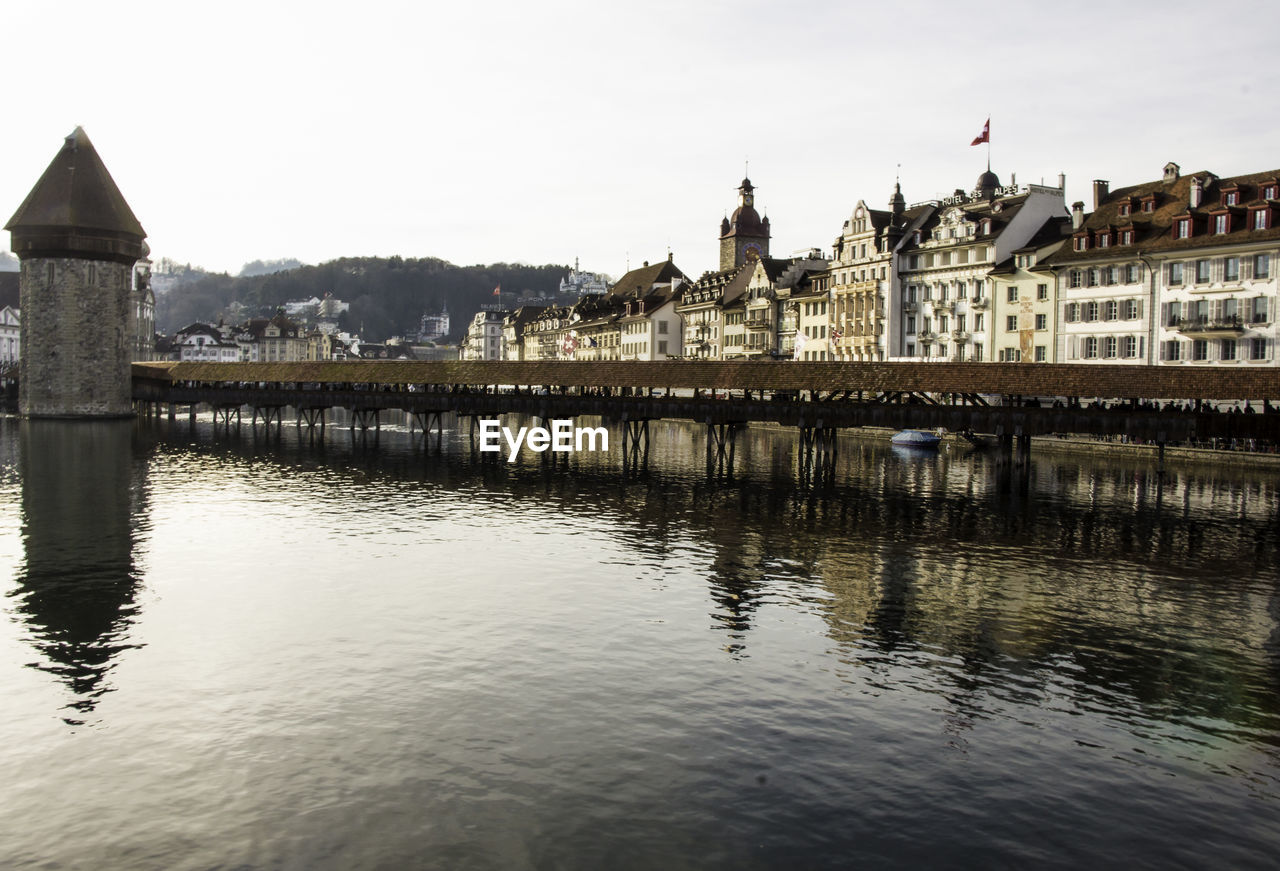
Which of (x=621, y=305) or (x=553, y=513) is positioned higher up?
(x=621, y=305)

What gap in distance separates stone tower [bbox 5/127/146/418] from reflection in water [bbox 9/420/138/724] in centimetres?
3717

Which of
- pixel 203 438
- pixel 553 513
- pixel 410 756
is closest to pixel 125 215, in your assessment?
pixel 203 438

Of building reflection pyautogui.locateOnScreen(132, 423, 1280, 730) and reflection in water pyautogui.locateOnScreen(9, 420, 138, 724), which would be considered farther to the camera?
building reflection pyautogui.locateOnScreen(132, 423, 1280, 730)

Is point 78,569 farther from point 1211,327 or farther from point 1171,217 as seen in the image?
point 1171,217

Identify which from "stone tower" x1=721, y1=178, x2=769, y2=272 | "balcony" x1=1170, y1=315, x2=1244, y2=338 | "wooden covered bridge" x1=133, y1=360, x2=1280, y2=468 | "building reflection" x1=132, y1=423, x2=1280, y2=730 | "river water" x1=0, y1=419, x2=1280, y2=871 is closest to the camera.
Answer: "river water" x1=0, y1=419, x2=1280, y2=871

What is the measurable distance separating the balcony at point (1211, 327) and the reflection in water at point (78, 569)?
172ft

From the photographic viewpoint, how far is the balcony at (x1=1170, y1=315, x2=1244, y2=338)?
5300 cm

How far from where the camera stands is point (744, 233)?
379 ft

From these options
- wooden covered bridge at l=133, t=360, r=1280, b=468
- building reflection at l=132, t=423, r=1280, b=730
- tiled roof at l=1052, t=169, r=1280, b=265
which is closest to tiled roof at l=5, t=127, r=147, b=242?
wooden covered bridge at l=133, t=360, r=1280, b=468

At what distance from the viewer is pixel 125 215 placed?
8594 centimetres

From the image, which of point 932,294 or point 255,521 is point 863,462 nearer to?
point 932,294

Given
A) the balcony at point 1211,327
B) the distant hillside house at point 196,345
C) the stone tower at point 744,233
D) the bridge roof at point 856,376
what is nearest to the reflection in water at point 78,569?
the bridge roof at point 856,376

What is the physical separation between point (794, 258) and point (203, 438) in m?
59.0

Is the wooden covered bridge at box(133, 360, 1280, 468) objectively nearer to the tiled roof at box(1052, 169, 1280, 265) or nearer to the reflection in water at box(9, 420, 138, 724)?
the tiled roof at box(1052, 169, 1280, 265)
